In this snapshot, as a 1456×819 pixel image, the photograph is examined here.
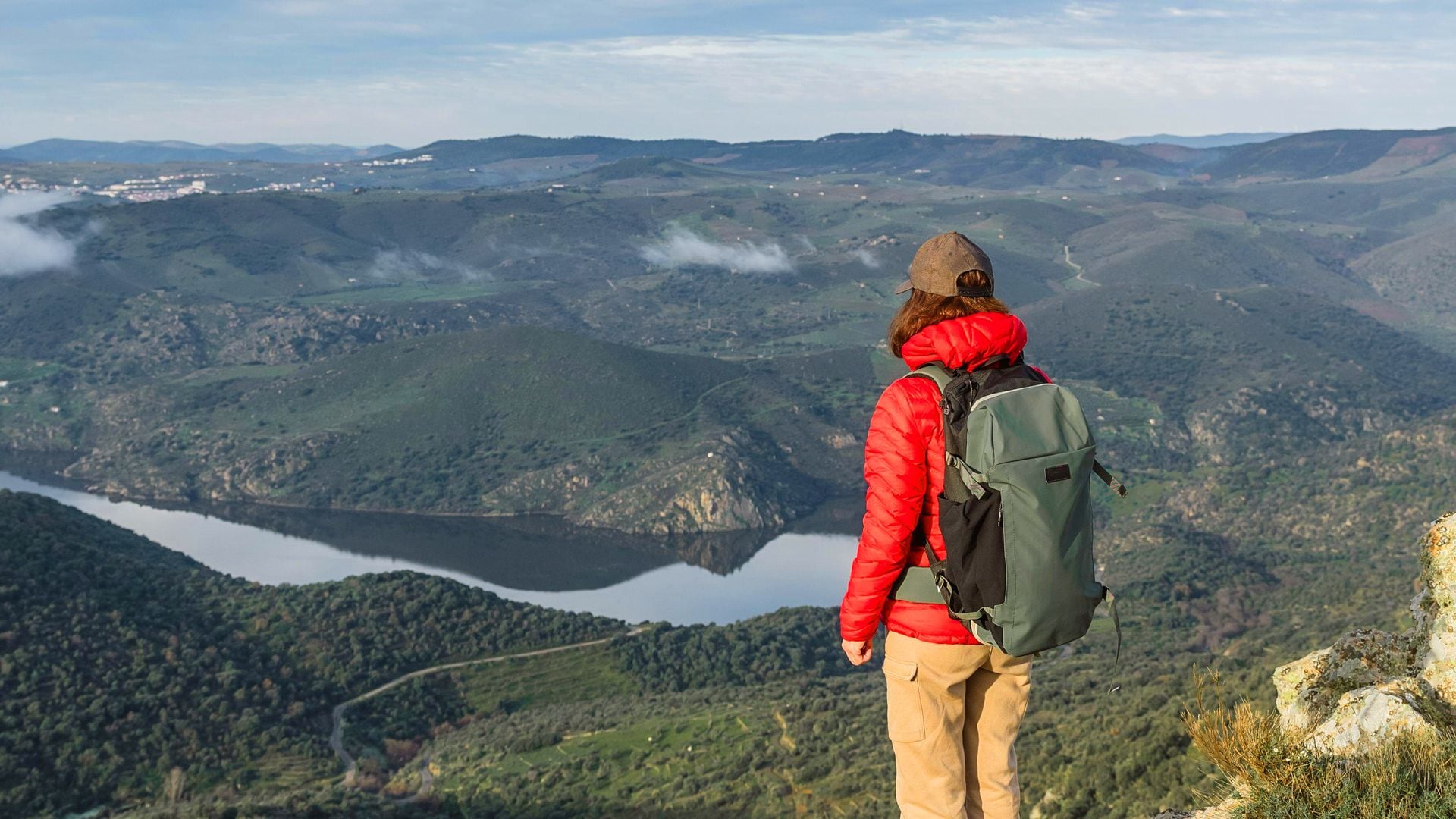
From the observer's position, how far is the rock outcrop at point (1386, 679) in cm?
772

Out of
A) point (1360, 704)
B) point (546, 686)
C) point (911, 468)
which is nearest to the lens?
point (911, 468)

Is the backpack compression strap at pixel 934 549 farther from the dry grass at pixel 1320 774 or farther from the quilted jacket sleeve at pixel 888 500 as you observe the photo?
the dry grass at pixel 1320 774

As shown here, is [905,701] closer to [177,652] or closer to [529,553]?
[177,652]

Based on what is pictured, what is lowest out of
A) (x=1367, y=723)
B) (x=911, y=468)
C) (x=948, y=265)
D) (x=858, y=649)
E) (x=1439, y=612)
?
(x=1367, y=723)

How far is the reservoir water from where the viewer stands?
118625 millimetres

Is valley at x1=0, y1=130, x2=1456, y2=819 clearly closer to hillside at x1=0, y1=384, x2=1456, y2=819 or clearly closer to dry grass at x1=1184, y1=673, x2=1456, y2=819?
hillside at x1=0, y1=384, x2=1456, y2=819

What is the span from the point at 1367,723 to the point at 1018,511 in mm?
2915

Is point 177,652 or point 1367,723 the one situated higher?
point 1367,723

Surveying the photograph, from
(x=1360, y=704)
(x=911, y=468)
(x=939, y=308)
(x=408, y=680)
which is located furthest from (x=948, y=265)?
(x=408, y=680)

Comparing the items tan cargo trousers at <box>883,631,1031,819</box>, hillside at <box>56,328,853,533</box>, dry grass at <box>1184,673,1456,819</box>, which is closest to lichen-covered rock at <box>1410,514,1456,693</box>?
dry grass at <box>1184,673,1456,819</box>

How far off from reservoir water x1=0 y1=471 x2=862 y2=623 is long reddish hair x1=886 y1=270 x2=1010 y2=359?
99.6 metres

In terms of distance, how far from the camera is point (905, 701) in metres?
7.65

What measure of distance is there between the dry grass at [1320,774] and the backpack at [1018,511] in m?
1.02

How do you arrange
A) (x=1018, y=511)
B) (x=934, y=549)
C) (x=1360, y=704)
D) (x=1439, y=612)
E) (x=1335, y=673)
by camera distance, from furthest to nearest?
(x=1335, y=673)
(x=1439, y=612)
(x=1360, y=704)
(x=934, y=549)
(x=1018, y=511)
